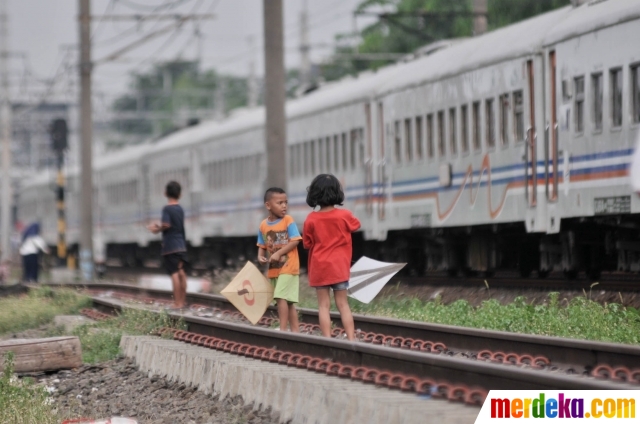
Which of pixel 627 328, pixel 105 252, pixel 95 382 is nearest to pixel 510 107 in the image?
pixel 627 328

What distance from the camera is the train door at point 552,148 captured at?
51.5ft

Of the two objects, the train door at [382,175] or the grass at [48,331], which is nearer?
the grass at [48,331]

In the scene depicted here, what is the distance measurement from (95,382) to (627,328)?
4190mm

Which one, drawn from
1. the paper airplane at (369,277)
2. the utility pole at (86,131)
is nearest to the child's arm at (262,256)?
the paper airplane at (369,277)

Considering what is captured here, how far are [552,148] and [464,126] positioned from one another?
10.6 feet

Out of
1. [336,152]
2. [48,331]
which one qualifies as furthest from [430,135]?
[48,331]

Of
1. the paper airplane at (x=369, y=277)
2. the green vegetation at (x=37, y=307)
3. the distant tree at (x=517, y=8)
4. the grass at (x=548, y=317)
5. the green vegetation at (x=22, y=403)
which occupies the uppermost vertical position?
the distant tree at (x=517, y=8)

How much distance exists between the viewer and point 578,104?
1534 cm

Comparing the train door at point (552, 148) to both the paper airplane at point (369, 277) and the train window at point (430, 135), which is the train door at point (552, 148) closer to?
the paper airplane at point (369, 277)

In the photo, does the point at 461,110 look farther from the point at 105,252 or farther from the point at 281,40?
the point at 105,252

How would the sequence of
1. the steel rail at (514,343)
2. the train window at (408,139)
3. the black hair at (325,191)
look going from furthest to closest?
the train window at (408,139) < the black hair at (325,191) < the steel rail at (514,343)

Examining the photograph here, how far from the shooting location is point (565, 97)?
15.6m

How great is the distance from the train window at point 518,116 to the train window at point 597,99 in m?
1.73

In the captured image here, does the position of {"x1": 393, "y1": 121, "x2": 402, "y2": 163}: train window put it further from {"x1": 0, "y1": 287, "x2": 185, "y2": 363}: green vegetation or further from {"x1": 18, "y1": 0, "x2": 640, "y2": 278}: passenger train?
{"x1": 0, "y1": 287, "x2": 185, "y2": 363}: green vegetation
